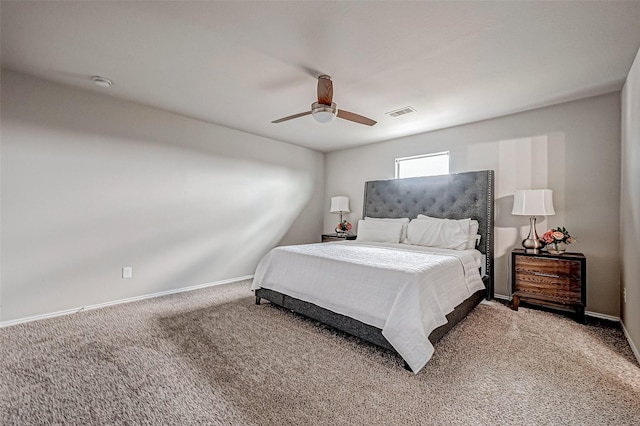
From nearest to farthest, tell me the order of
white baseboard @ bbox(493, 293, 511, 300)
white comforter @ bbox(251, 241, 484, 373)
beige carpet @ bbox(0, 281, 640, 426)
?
beige carpet @ bbox(0, 281, 640, 426) → white comforter @ bbox(251, 241, 484, 373) → white baseboard @ bbox(493, 293, 511, 300)

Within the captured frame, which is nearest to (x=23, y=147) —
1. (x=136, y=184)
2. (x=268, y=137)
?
(x=136, y=184)

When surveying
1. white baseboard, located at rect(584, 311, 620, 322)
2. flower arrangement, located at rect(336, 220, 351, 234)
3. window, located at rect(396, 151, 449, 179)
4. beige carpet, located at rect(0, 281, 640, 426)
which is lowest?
beige carpet, located at rect(0, 281, 640, 426)

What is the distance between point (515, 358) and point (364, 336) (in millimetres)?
1129

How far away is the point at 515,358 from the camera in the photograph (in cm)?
216

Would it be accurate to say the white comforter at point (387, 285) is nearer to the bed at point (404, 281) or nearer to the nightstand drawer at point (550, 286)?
the bed at point (404, 281)

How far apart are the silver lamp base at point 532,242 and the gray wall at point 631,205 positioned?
0.65 meters

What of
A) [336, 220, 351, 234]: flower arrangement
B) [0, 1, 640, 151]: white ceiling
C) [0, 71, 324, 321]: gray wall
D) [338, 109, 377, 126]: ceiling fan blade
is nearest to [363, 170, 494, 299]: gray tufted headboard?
[336, 220, 351, 234]: flower arrangement

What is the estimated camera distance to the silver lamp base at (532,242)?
3.22m

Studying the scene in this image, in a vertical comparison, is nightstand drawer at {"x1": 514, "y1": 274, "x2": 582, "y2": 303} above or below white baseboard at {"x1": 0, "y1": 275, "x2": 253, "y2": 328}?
above

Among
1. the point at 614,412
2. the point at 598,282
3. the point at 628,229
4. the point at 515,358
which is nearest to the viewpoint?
the point at 614,412

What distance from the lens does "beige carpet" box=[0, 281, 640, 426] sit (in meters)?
1.55

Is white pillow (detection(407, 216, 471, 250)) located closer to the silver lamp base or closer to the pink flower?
the silver lamp base

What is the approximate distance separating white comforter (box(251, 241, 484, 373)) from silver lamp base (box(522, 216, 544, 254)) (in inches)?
22.5

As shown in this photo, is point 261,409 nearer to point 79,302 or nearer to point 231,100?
point 79,302
